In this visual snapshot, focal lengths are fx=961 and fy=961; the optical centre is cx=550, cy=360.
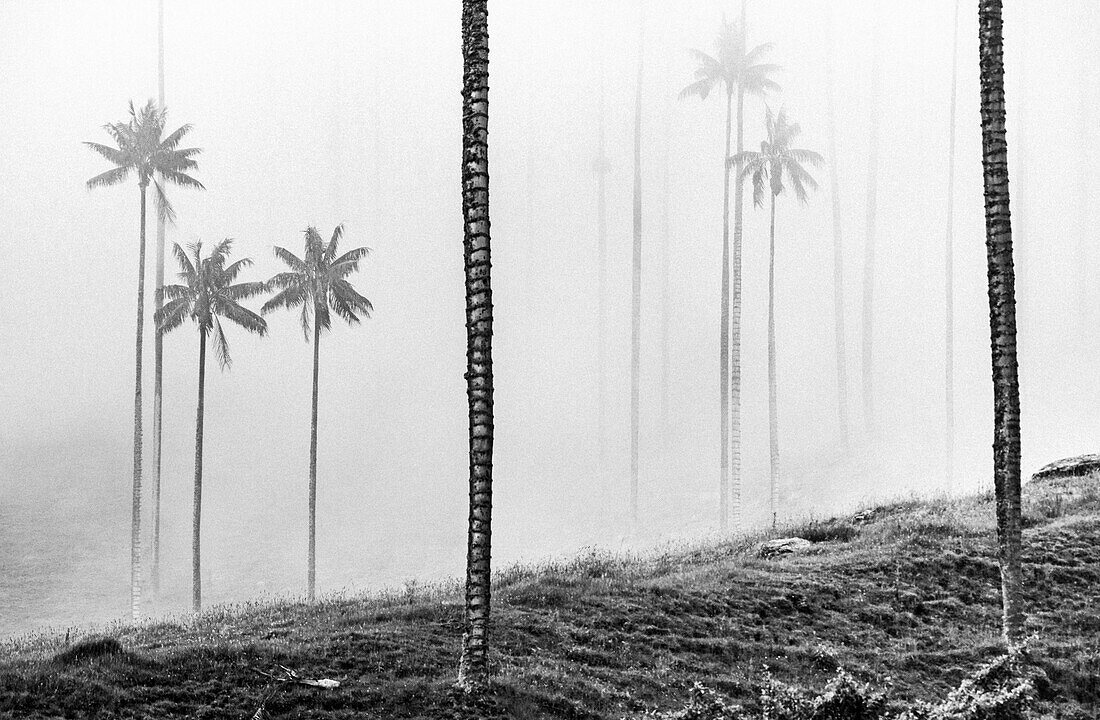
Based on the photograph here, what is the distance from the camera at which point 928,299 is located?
258ft

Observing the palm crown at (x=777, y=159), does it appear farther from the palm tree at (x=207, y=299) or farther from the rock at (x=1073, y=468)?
the palm tree at (x=207, y=299)

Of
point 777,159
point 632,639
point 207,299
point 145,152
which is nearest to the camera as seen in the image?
point 632,639

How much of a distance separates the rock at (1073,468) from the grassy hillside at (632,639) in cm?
520

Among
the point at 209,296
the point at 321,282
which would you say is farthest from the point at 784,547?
the point at 209,296

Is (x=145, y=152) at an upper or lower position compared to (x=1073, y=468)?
upper

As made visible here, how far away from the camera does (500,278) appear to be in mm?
98375

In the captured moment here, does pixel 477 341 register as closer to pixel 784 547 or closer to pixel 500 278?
pixel 784 547

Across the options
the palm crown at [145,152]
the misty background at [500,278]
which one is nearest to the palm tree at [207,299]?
the palm crown at [145,152]

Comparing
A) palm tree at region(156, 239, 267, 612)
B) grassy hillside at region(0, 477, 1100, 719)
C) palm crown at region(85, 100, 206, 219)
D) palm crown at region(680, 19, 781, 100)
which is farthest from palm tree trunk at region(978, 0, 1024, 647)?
palm crown at region(680, 19, 781, 100)

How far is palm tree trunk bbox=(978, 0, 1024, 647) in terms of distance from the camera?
1227 centimetres

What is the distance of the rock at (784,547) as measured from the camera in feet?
55.5

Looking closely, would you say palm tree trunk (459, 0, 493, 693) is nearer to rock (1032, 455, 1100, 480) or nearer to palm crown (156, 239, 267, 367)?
rock (1032, 455, 1100, 480)

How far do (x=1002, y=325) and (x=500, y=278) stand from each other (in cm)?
8697

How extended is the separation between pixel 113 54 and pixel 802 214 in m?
78.6
